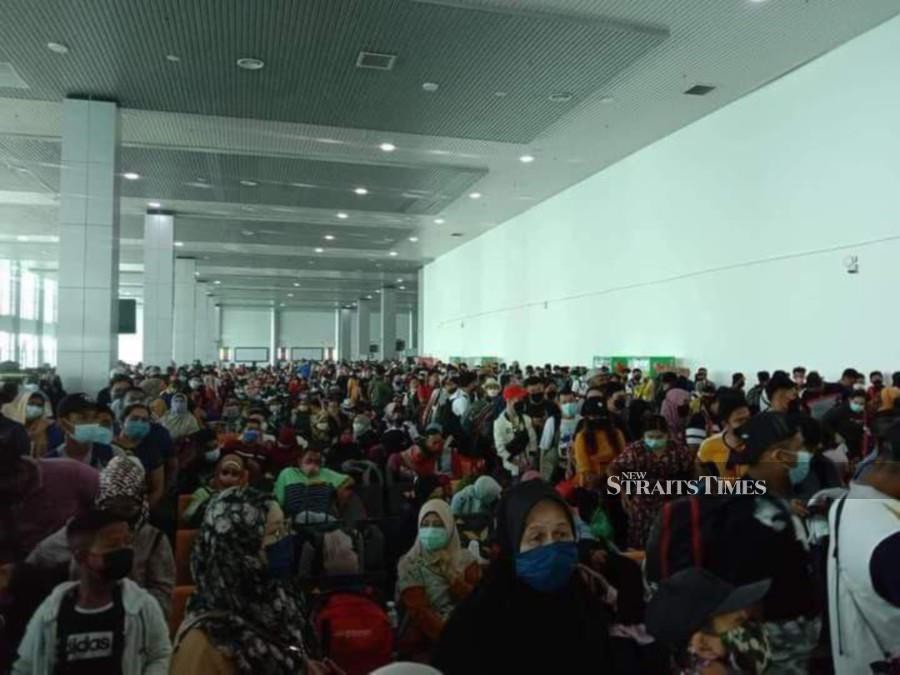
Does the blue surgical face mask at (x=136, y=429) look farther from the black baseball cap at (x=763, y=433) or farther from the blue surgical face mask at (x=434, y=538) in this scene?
the black baseball cap at (x=763, y=433)

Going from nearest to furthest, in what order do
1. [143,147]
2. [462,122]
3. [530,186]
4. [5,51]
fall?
[5,51] → [462,122] → [143,147] → [530,186]

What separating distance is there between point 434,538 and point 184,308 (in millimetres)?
28604

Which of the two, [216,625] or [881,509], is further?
[881,509]

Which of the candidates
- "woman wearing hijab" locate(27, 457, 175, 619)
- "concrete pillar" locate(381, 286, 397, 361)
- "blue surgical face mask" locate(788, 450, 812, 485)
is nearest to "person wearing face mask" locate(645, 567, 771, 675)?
"blue surgical face mask" locate(788, 450, 812, 485)

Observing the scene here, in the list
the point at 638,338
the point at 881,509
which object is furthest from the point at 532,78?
the point at 881,509

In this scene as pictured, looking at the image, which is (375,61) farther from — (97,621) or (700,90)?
(97,621)

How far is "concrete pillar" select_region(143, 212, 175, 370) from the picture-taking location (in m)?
20.3

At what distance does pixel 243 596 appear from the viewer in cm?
222

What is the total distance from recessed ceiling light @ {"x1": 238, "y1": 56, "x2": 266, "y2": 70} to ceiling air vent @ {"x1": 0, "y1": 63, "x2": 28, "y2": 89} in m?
3.38

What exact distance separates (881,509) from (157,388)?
9345 millimetres

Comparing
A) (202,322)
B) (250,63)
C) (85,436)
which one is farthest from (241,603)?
(202,322)

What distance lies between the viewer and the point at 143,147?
1425 centimetres

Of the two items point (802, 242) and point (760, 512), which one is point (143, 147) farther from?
point (760, 512)

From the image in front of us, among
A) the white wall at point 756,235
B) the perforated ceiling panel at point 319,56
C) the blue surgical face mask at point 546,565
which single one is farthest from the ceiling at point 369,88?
the blue surgical face mask at point 546,565
